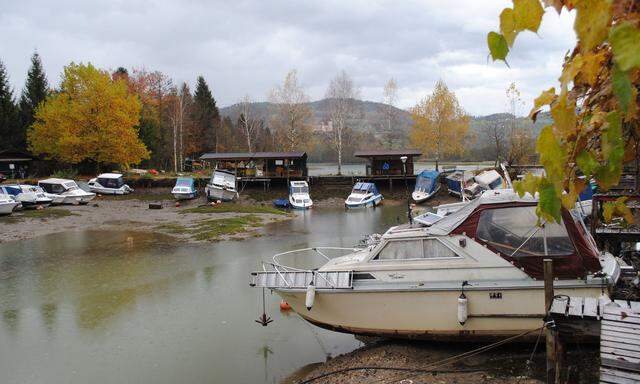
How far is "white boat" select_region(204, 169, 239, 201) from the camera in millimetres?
42062

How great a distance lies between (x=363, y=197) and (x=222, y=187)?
12044 millimetres

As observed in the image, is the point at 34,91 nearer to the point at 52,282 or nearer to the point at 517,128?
the point at 52,282

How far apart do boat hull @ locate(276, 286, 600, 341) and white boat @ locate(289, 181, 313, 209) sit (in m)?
30.2

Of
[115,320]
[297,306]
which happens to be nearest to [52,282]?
[115,320]

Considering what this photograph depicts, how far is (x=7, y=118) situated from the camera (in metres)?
56.6

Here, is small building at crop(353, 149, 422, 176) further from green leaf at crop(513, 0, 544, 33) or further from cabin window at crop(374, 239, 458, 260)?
green leaf at crop(513, 0, 544, 33)

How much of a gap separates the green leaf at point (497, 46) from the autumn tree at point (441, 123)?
6331 centimetres

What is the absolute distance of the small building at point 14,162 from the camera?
166 ft

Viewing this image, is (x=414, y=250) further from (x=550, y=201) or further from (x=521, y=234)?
(x=550, y=201)

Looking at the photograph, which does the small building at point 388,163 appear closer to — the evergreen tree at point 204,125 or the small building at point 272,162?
the small building at point 272,162

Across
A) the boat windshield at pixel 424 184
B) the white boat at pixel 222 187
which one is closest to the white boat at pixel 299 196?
the white boat at pixel 222 187

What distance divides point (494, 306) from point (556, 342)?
208 cm

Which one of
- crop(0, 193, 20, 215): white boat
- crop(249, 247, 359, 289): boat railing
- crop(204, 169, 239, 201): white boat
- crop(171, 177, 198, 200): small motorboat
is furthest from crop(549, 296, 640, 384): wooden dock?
crop(171, 177, 198, 200): small motorboat

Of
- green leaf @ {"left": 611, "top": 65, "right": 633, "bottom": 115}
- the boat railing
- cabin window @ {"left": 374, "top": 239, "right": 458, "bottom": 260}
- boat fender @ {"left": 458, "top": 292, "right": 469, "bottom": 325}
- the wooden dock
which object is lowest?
boat fender @ {"left": 458, "top": 292, "right": 469, "bottom": 325}
